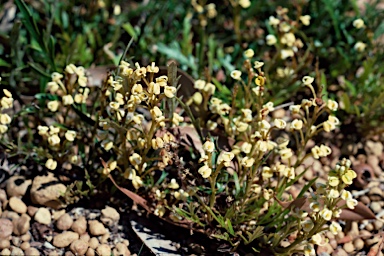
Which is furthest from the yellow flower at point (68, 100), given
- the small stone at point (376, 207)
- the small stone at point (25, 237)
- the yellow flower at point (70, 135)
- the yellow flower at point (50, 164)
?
the small stone at point (376, 207)

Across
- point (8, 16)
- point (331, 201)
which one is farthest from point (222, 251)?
point (8, 16)

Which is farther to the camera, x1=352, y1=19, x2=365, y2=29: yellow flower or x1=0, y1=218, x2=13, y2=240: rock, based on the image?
x1=352, y1=19, x2=365, y2=29: yellow flower

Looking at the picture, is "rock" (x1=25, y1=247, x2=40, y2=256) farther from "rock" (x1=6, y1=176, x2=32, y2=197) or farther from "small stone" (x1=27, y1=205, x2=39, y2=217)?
"rock" (x1=6, y1=176, x2=32, y2=197)

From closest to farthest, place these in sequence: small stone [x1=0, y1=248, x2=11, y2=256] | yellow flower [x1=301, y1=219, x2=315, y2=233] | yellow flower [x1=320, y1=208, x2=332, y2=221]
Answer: yellow flower [x1=320, y1=208, x2=332, y2=221] → yellow flower [x1=301, y1=219, x2=315, y2=233] → small stone [x1=0, y1=248, x2=11, y2=256]

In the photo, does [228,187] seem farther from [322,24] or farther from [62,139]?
[322,24]

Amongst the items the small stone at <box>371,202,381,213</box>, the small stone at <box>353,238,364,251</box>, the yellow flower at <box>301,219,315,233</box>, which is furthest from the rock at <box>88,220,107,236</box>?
the small stone at <box>371,202,381,213</box>

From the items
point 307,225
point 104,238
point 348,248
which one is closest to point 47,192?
point 104,238
